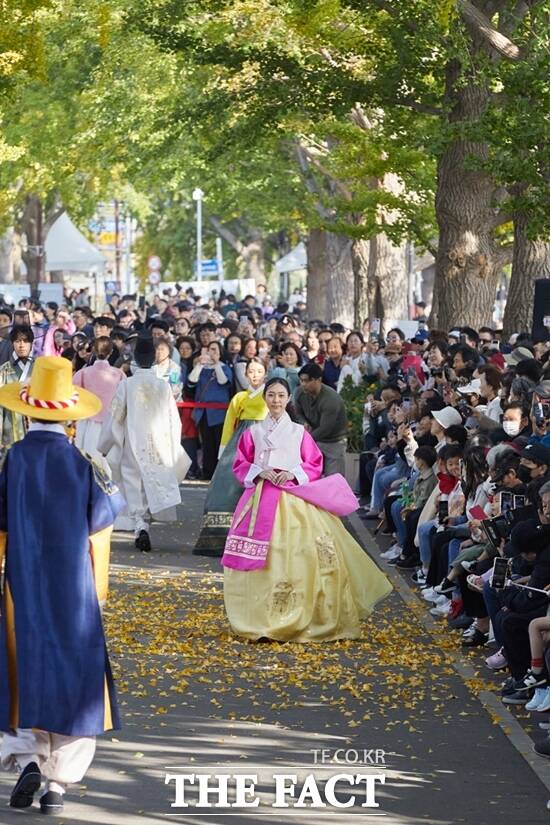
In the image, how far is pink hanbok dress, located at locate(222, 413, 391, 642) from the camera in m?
12.7

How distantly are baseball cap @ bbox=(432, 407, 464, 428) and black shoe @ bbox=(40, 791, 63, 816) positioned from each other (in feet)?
25.4

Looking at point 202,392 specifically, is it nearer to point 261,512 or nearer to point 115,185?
point 261,512

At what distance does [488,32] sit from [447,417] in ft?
17.1

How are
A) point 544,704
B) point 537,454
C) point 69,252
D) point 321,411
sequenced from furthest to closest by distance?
point 69,252 → point 321,411 → point 537,454 → point 544,704

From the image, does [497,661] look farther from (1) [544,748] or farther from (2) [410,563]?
(2) [410,563]

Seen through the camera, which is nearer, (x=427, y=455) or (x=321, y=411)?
(x=427, y=455)

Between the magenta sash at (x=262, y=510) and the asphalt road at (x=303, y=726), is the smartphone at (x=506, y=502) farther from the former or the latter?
the magenta sash at (x=262, y=510)

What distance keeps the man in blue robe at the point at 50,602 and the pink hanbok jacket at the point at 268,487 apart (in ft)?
14.2

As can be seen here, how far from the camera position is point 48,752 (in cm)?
846

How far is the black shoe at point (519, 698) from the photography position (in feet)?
34.8

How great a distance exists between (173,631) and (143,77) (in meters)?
24.2

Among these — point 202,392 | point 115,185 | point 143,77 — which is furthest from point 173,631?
point 115,185

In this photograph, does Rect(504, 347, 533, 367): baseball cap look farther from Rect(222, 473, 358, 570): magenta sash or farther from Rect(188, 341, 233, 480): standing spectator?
Rect(188, 341, 233, 480): standing spectator

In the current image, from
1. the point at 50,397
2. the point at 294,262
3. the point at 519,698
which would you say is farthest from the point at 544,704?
the point at 294,262
